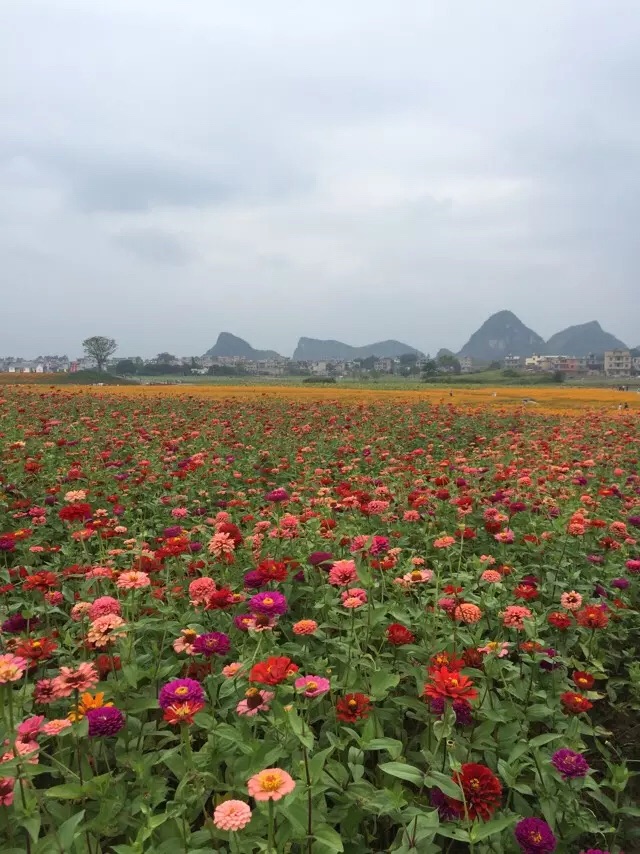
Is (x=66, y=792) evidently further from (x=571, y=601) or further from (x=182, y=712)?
(x=571, y=601)

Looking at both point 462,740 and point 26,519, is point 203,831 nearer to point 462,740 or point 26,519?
point 462,740

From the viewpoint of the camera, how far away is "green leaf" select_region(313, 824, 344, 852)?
1272 millimetres

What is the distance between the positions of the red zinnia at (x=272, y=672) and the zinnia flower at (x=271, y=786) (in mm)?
225

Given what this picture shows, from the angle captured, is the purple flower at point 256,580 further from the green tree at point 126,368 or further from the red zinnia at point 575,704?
the green tree at point 126,368

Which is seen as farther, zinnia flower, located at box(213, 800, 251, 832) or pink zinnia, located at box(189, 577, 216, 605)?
pink zinnia, located at box(189, 577, 216, 605)

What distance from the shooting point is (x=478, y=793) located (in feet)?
4.50

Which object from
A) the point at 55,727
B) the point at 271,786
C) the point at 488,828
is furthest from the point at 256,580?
the point at 488,828

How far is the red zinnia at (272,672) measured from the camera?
1384 mm

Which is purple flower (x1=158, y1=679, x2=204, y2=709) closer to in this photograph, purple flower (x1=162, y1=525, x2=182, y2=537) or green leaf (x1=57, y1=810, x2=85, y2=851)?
green leaf (x1=57, y1=810, x2=85, y2=851)

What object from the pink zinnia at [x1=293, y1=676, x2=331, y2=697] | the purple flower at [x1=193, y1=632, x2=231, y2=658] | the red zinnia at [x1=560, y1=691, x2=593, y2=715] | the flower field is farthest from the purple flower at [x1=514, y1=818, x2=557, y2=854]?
the purple flower at [x1=193, y1=632, x2=231, y2=658]

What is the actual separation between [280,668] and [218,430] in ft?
25.3

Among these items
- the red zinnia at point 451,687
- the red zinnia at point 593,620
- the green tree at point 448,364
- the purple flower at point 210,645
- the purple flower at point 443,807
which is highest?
the green tree at point 448,364

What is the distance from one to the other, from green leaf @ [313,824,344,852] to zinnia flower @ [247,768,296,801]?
26 centimetres

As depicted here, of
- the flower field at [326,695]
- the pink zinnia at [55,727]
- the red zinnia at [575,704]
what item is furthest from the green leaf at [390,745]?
the pink zinnia at [55,727]
